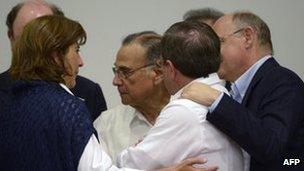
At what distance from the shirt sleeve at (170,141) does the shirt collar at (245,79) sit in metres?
0.59

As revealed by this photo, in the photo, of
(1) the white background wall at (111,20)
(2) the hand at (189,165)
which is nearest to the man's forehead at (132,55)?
(2) the hand at (189,165)

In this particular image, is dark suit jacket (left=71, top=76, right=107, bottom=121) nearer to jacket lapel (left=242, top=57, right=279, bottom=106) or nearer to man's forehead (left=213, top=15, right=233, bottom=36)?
man's forehead (left=213, top=15, right=233, bottom=36)

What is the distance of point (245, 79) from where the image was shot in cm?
218

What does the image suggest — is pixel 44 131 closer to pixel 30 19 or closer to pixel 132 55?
pixel 132 55

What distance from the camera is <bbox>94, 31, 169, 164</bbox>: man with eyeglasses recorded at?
2.31m

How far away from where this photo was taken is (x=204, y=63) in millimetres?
1690

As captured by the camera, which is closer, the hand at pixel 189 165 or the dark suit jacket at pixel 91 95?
the hand at pixel 189 165

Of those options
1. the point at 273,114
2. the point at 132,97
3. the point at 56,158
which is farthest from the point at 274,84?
the point at 56,158

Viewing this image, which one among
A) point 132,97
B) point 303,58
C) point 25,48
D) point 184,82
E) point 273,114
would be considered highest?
point 25,48

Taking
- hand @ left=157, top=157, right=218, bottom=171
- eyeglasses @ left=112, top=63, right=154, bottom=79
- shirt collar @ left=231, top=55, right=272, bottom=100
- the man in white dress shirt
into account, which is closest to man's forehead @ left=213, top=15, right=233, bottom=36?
shirt collar @ left=231, top=55, right=272, bottom=100

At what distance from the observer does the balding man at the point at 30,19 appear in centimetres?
250

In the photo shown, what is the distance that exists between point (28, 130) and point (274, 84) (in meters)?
0.94

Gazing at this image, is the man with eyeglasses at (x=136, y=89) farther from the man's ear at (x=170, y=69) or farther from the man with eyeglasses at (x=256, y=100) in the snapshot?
the man's ear at (x=170, y=69)

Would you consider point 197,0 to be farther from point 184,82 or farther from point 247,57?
point 184,82
